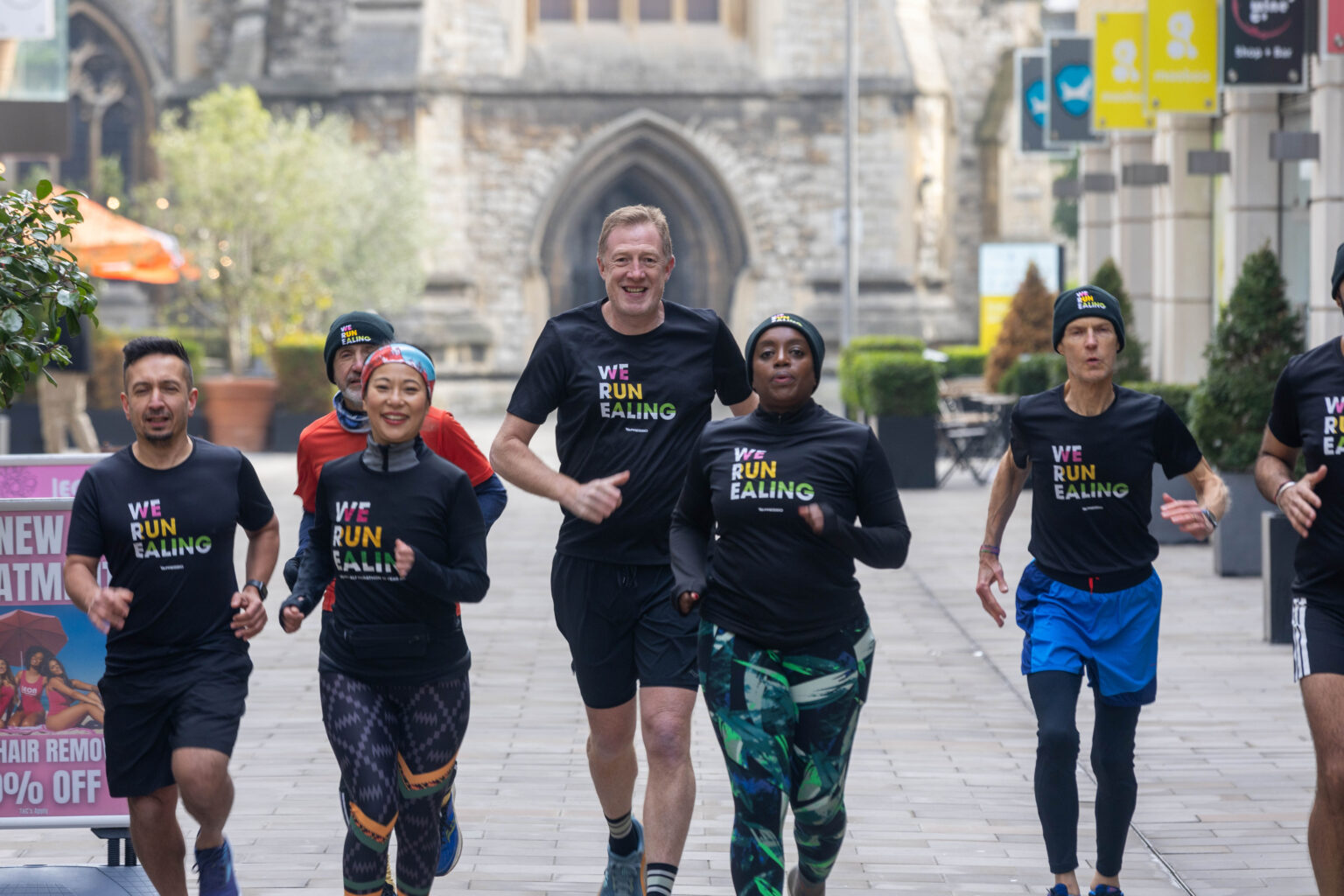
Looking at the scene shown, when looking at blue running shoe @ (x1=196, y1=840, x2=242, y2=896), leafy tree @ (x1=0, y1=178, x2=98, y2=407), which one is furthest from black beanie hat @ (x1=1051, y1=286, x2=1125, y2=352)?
leafy tree @ (x1=0, y1=178, x2=98, y2=407)

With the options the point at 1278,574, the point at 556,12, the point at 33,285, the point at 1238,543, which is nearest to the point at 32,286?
the point at 33,285

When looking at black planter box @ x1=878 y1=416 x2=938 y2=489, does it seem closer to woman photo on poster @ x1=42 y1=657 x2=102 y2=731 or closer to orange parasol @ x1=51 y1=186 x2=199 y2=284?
orange parasol @ x1=51 y1=186 x2=199 y2=284

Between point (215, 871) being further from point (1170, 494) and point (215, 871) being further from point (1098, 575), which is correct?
point (1170, 494)

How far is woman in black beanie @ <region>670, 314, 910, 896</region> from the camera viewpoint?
14.5ft

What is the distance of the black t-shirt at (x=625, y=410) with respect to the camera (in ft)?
16.5

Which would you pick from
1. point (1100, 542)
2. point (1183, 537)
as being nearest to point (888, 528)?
point (1100, 542)

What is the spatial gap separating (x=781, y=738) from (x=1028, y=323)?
19.4m

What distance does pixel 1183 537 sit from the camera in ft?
46.4

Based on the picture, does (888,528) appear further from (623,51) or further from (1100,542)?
(623,51)

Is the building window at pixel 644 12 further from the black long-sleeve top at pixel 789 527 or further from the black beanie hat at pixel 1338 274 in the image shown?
the black long-sleeve top at pixel 789 527

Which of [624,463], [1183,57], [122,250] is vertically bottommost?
[624,463]

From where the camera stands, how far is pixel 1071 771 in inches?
195

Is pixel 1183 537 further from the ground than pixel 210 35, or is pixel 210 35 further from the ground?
pixel 210 35

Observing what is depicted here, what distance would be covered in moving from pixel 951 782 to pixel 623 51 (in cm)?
2590
